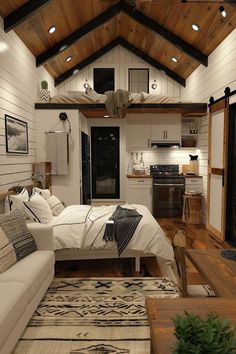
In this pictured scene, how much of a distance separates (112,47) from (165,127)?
254 centimetres

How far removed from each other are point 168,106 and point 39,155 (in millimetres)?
Result: 2728

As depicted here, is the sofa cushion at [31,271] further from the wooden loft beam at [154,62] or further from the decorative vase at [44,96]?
the wooden loft beam at [154,62]

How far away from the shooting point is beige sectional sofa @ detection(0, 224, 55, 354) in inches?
67.4

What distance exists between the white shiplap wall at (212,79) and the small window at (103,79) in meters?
1.91

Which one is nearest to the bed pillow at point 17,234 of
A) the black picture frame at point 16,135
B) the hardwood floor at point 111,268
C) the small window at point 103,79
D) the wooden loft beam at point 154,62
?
the hardwood floor at point 111,268

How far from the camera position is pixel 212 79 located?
494cm

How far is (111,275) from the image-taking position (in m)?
3.26

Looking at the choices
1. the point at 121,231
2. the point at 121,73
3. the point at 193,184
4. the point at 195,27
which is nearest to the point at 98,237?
the point at 121,231

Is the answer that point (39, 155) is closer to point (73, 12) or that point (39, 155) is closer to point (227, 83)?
point (73, 12)

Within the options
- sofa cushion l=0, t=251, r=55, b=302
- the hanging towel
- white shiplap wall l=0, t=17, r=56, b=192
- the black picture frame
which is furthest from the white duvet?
the hanging towel

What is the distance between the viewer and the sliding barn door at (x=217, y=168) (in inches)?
171

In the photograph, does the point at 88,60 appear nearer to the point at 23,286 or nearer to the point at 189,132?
the point at 189,132

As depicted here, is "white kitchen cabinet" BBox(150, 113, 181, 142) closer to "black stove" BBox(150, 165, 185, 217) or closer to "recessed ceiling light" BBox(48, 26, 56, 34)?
"black stove" BBox(150, 165, 185, 217)

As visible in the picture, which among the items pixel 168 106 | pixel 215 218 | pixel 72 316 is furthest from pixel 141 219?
pixel 168 106
